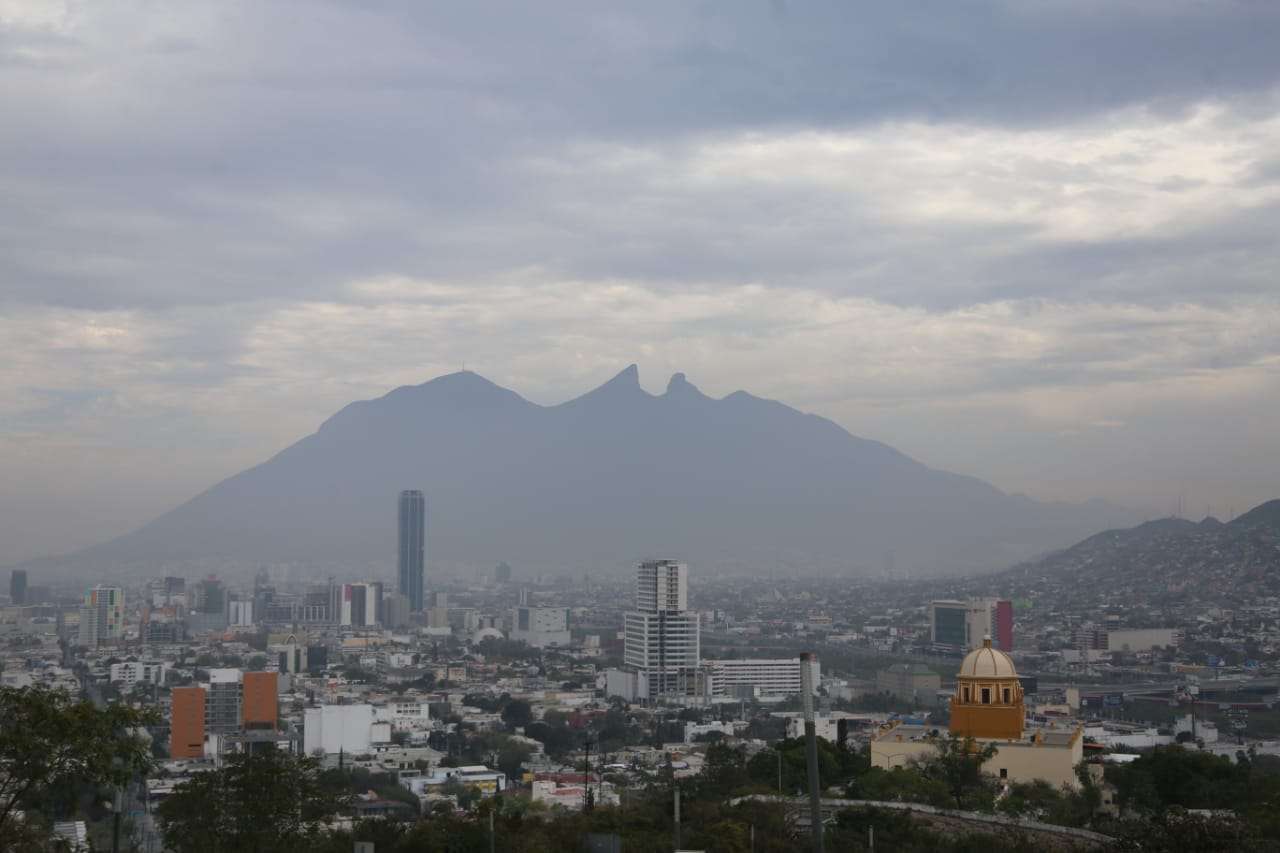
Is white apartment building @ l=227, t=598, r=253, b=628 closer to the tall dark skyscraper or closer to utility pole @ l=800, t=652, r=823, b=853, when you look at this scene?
the tall dark skyscraper

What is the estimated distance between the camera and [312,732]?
4472cm

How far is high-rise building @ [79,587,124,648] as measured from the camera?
300ft

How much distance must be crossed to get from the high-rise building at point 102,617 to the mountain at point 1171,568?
225 ft

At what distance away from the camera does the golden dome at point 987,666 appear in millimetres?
22438

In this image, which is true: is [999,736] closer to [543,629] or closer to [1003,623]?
[1003,623]

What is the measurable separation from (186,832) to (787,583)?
158 m

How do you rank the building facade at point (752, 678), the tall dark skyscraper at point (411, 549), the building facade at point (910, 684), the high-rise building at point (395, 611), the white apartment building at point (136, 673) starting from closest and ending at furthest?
the building facade at point (910, 684) → the white apartment building at point (136, 673) → the building facade at point (752, 678) → the high-rise building at point (395, 611) → the tall dark skyscraper at point (411, 549)

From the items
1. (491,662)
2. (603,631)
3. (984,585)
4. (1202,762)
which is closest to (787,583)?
(984,585)

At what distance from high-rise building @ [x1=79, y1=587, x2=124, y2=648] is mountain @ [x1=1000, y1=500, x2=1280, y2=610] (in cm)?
6862

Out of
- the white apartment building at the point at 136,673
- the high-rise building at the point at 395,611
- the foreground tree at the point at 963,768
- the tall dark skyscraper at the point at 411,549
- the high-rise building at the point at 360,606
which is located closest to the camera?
the foreground tree at the point at 963,768

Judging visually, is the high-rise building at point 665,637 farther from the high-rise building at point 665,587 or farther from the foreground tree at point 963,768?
the foreground tree at point 963,768

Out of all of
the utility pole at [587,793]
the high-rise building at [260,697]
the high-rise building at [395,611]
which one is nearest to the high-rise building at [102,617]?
the high-rise building at [395,611]

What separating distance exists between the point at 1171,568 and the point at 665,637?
7122 cm

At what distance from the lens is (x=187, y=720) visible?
145ft
